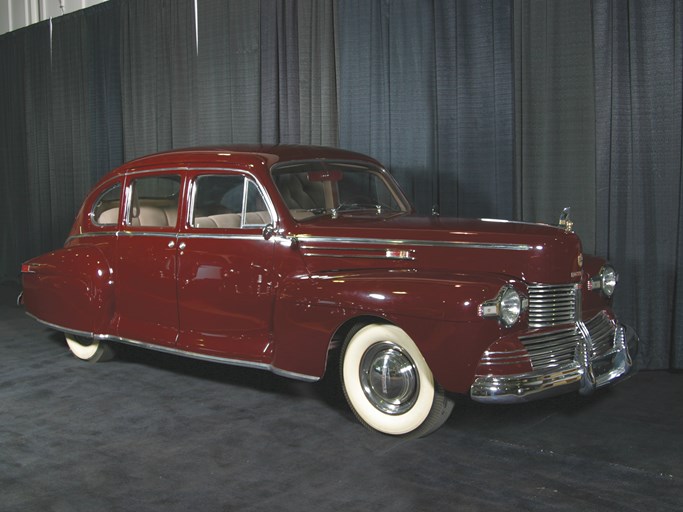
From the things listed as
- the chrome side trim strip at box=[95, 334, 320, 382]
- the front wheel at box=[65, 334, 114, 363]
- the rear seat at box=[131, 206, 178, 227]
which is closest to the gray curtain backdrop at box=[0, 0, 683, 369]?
the rear seat at box=[131, 206, 178, 227]

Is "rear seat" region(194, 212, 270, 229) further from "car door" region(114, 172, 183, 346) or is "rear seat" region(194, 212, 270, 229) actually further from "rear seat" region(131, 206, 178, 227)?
"rear seat" region(131, 206, 178, 227)

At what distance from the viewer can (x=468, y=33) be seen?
16.2 feet

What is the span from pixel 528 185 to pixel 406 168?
2.89 ft

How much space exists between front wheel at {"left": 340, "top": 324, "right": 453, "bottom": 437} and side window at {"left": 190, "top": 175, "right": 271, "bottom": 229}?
88cm

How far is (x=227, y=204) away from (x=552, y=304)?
1.78 metres

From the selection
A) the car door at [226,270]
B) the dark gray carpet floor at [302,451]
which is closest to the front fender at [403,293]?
the car door at [226,270]

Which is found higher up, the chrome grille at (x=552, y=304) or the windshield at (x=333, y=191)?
the windshield at (x=333, y=191)

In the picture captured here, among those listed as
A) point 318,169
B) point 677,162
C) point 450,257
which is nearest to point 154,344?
point 318,169

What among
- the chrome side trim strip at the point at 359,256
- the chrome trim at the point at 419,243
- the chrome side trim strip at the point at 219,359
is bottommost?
the chrome side trim strip at the point at 219,359

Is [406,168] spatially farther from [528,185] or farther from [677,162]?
[677,162]

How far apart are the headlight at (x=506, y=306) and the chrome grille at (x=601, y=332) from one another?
1.62 feet

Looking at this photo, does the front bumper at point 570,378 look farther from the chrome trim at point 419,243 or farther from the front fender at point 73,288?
the front fender at point 73,288

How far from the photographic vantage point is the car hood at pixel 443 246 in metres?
3.30

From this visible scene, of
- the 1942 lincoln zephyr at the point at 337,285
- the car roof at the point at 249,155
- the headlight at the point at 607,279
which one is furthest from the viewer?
the car roof at the point at 249,155
